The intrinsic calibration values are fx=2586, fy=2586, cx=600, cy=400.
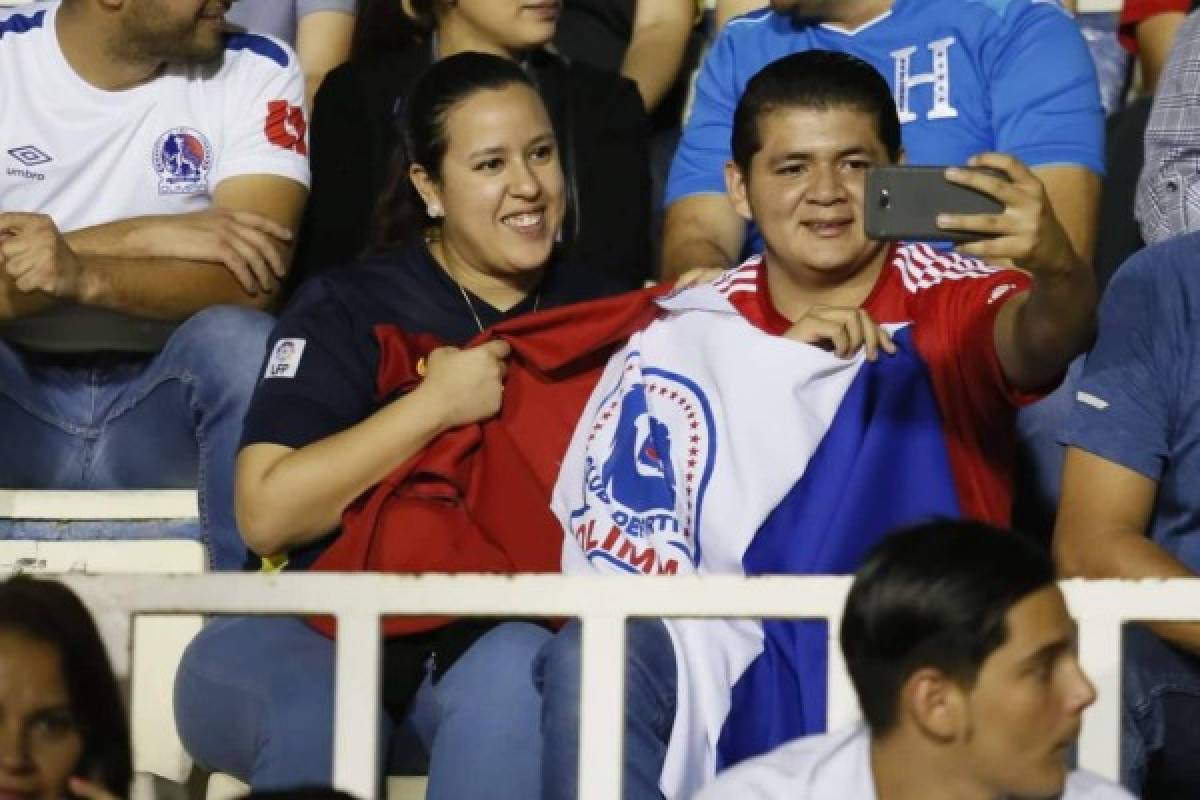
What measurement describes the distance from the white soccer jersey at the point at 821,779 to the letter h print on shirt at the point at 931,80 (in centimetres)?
199

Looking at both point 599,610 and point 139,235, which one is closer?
point 599,610

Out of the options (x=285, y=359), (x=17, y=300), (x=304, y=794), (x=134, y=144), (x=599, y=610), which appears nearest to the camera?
(x=304, y=794)

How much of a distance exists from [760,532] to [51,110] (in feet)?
6.53

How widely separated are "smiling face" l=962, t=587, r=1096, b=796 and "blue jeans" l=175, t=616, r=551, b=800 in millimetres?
917

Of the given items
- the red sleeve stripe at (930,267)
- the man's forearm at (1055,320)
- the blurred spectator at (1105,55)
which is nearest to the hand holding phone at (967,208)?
the man's forearm at (1055,320)

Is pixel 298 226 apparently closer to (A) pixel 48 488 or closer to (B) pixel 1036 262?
(A) pixel 48 488

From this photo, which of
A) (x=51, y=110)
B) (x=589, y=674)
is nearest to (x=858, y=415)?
(x=589, y=674)

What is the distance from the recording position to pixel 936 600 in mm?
2986

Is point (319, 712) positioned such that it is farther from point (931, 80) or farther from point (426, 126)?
point (931, 80)

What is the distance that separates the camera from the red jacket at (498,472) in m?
3.96

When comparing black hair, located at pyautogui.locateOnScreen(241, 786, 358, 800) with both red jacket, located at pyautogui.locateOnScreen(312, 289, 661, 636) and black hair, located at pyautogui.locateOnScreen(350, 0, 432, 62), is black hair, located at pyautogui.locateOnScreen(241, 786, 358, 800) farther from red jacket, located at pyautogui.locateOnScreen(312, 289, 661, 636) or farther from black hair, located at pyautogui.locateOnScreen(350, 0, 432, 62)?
black hair, located at pyautogui.locateOnScreen(350, 0, 432, 62)

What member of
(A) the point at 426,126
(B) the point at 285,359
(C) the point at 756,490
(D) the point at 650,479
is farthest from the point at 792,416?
(A) the point at 426,126

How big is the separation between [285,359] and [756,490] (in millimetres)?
901

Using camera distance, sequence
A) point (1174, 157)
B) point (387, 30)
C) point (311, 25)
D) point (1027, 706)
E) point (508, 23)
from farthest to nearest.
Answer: point (311, 25)
point (387, 30)
point (508, 23)
point (1174, 157)
point (1027, 706)
